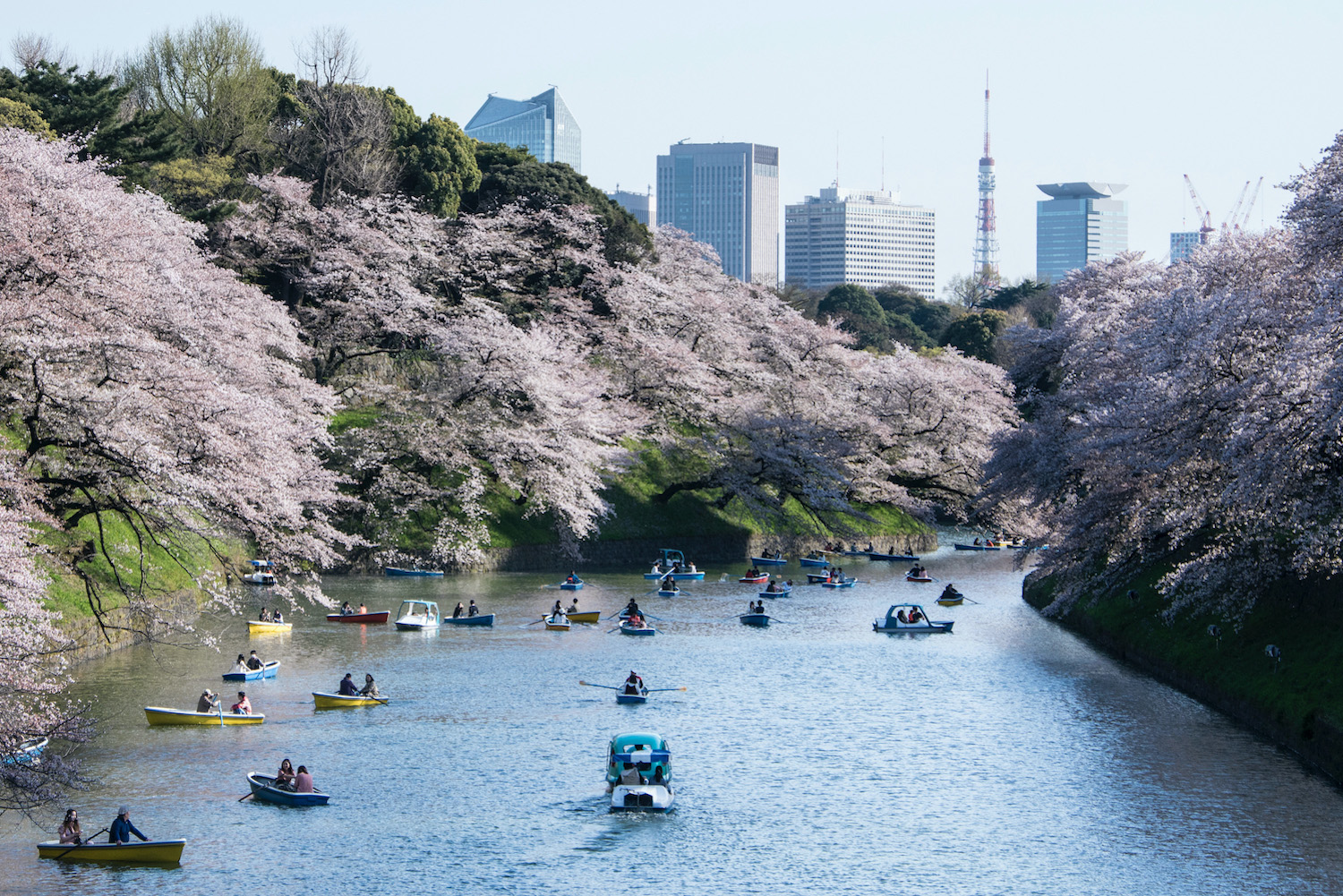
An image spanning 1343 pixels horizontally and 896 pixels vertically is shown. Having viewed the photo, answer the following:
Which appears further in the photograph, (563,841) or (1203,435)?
(1203,435)

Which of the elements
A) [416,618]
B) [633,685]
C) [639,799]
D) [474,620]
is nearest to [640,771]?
[639,799]

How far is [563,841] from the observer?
24797mm

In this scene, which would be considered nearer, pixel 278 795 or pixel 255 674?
pixel 278 795

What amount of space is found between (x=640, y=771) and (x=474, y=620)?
74.2 ft

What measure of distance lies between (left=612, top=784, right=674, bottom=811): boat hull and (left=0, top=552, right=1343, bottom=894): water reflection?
0.35 meters

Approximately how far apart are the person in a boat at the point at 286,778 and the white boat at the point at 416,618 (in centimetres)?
2099

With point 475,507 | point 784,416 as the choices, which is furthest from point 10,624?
point 784,416

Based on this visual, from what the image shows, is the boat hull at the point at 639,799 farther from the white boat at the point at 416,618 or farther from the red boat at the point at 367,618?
the red boat at the point at 367,618

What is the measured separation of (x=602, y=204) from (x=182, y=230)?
3596 centimetres

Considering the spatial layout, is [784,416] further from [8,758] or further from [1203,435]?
[8,758]

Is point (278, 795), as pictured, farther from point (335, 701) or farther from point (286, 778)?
point (335, 701)

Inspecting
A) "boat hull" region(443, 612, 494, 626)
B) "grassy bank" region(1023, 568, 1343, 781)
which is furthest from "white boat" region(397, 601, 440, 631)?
"grassy bank" region(1023, 568, 1343, 781)

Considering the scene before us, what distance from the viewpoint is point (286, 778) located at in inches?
1048

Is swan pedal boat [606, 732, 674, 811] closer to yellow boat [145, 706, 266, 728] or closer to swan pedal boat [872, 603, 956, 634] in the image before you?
yellow boat [145, 706, 266, 728]
